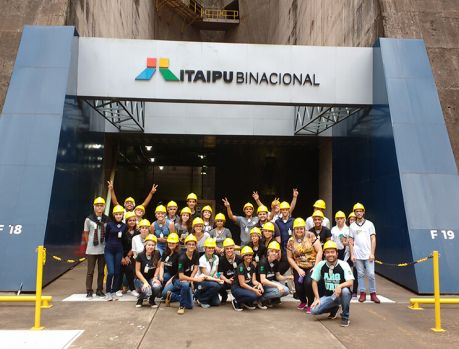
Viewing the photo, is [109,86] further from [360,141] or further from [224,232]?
[360,141]

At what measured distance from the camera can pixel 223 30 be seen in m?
41.5

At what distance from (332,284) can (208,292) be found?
2218 mm

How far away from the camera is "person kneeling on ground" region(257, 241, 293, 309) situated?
7.61 metres

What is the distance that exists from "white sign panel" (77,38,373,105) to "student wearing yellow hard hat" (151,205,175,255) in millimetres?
4545

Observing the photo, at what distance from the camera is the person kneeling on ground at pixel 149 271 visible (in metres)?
7.61

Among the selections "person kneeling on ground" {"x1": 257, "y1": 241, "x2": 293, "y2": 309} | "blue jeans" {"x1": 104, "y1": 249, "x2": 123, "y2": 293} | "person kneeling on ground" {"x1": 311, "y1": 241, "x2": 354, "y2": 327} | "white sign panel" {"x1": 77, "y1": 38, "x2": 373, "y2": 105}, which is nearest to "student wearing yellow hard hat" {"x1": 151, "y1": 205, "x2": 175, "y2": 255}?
"blue jeans" {"x1": 104, "y1": 249, "x2": 123, "y2": 293}

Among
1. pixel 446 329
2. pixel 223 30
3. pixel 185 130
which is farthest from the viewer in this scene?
pixel 223 30

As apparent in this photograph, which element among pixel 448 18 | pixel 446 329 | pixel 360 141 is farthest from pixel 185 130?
pixel 446 329

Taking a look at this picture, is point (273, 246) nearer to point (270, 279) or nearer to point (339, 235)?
point (270, 279)

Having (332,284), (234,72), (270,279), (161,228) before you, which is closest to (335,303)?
(332,284)

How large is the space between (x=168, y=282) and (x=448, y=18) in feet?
37.3

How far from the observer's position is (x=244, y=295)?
293 inches

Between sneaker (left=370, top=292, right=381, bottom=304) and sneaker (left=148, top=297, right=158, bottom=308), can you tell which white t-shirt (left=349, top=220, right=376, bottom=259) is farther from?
sneaker (left=148, top=297, right=158, bottom=308)

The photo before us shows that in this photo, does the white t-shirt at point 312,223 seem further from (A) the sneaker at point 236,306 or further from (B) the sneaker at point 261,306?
(A) the sneaker at point 236,306
